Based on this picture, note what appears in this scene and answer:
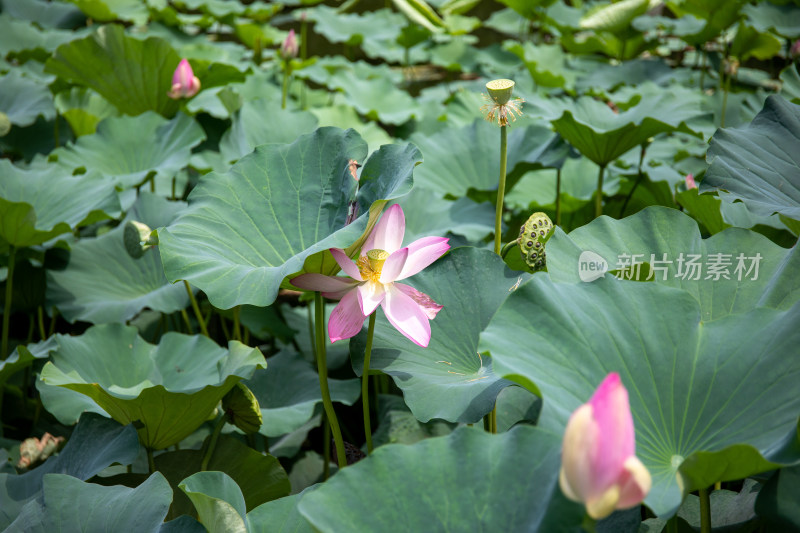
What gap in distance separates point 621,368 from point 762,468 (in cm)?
17

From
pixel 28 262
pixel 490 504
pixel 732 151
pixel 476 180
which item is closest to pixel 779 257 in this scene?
pixel 732 151

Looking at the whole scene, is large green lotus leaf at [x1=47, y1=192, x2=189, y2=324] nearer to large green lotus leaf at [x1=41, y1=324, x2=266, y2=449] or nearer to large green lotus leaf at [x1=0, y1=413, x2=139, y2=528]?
large green lotus leaf at [x1=41, y1=324, x2=266, y2=449]

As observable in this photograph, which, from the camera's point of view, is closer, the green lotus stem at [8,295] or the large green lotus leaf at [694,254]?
the large green lotus leaf at [694,254]

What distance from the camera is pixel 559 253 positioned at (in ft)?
3.03

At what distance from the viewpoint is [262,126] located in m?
1.96

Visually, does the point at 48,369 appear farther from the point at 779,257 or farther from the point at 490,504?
the point at 779,257

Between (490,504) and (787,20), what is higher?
(490,504)

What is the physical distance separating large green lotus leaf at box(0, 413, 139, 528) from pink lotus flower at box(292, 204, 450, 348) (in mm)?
408

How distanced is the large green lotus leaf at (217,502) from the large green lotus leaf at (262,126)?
1.20 metres

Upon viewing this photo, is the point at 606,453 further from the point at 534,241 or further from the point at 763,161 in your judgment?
the point at 763,161

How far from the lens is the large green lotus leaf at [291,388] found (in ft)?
4.24

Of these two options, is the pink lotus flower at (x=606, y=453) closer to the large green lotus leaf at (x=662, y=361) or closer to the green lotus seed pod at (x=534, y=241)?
the large green lotus leaf at (x=662, y=361)

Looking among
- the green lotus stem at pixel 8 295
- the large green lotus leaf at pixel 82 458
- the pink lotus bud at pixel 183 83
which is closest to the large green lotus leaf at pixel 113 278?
the green lotus stem at pixel 8 295

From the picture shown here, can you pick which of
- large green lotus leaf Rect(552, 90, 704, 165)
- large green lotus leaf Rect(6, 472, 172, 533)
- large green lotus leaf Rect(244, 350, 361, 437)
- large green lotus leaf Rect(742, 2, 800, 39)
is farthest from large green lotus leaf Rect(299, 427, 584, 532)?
large green lotus leaf Rect(742, 2, 800, 39)
